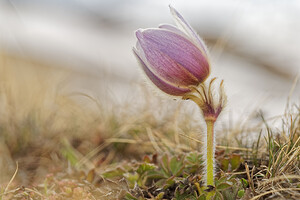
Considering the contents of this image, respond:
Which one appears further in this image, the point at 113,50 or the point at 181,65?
the point at 113,50

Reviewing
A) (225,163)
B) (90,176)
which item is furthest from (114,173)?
(225,163)

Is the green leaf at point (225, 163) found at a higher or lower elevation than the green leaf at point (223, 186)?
higher

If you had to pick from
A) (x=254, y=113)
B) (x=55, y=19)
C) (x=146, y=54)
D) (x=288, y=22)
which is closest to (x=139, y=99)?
(x=254, y=113)

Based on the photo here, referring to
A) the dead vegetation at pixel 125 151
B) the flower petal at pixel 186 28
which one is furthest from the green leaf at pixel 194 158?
the flower petal at pixel 186 28

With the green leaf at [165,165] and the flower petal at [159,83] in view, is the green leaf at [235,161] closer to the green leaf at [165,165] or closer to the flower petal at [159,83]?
the green leaf at [165,165]

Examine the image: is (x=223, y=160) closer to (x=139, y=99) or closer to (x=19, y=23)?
(x=139, y=99)

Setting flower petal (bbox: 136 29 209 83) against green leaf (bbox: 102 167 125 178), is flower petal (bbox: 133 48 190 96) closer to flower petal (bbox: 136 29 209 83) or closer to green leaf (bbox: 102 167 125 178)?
flower petal (bbox: 136 29 209 83)

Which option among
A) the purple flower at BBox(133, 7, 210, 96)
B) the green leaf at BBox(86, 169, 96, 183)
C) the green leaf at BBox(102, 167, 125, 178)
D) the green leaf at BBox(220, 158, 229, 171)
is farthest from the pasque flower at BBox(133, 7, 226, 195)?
the green leaf at BBox(86, 169, 96, 183)

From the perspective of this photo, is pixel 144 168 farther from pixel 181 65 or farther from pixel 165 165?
pixel 181 65
